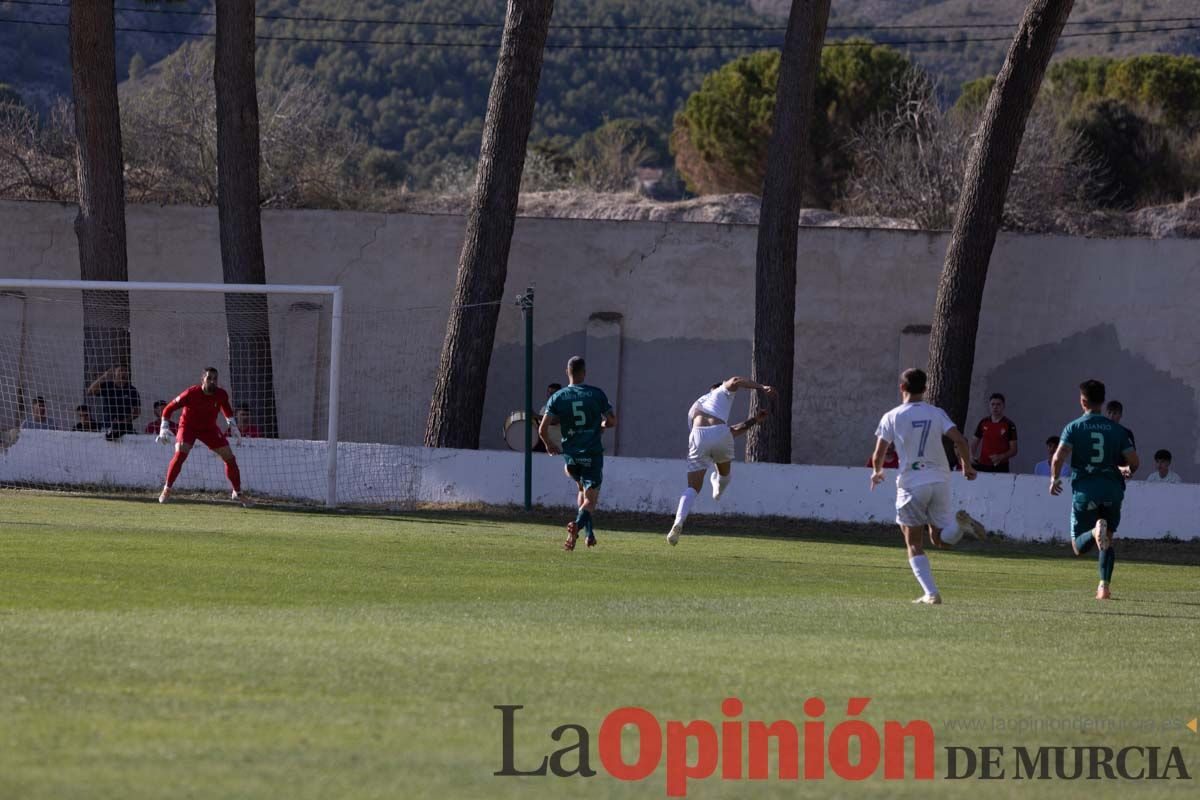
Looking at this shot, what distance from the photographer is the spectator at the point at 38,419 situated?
940 inches

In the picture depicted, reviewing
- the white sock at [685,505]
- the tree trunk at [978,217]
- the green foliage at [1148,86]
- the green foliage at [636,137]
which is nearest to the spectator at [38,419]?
the white sock at [685,505]

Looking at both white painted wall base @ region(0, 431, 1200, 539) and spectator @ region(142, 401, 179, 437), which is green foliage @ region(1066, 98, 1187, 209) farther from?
spectator @ region(142, 401, 179, 437)

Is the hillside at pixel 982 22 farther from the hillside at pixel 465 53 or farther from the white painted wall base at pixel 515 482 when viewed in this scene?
the white painted wall base at pixel 515 482

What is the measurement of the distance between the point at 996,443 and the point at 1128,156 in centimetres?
3004

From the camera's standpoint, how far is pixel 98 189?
26.0 m

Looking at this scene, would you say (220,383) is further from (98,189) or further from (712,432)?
(712,432)

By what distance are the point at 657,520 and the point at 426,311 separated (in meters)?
7.85

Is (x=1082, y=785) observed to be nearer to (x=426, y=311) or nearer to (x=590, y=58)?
(x=426, y=311)

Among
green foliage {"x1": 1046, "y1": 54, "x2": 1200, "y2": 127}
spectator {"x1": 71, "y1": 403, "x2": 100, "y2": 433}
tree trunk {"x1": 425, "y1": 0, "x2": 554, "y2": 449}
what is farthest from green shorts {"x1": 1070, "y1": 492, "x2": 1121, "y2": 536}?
green foliage {"x1": 1046, "y1": 54, "x2": 1200, "y2": 127}

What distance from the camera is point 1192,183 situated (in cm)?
4862

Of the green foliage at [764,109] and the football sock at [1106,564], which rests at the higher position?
the green foliage at [764,109]

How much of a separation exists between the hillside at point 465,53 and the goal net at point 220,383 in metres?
47.7

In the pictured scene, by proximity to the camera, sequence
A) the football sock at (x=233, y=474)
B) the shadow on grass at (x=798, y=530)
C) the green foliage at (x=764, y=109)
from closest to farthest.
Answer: the shadow on grass at (x=798, y=530)
the football sock at (x=233, y=474)
the green foliage at (x=764, y=109)

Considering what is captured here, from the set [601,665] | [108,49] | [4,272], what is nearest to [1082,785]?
[601,665]
